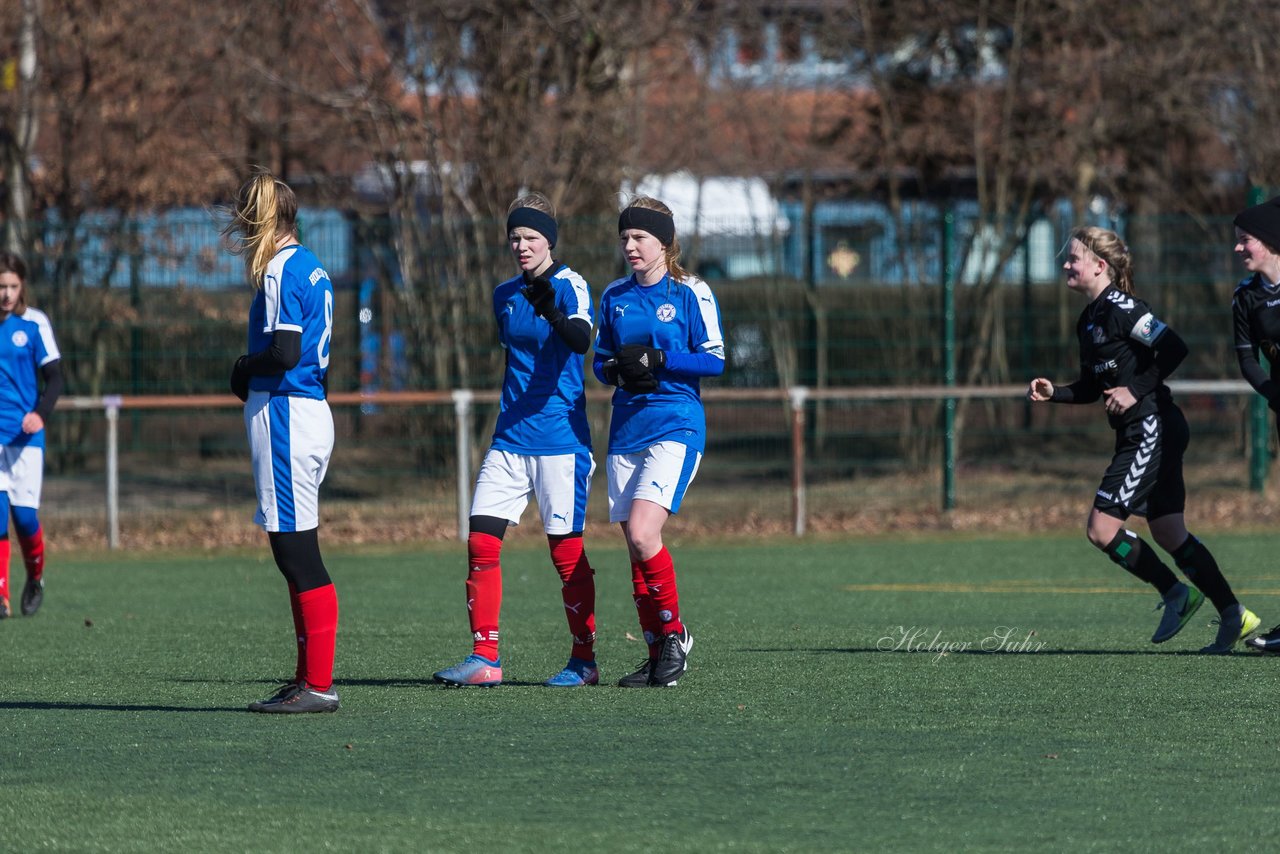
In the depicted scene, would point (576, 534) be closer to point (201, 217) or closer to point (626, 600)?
point (626, 600)

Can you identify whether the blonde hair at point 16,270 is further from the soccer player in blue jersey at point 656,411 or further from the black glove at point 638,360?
the black glove at point 638,360

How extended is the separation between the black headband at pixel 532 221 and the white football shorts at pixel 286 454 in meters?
1.13

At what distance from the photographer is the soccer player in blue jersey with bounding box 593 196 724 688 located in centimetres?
733

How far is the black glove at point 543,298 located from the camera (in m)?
7.21

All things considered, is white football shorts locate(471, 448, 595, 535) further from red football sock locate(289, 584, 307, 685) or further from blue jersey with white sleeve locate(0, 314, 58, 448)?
blue jersey with white sleeve locate(0, 314, 58, 448)

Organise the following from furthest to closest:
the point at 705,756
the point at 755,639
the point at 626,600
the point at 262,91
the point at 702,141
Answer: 1. the point at 702,141
2. the point at 262,91
3. the point at 626,600
4. the point at 755,639
5. the point at 705,756

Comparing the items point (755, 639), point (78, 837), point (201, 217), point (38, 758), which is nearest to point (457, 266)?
point (201, 217)

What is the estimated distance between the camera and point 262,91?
19.1m

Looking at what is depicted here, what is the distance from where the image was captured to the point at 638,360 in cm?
713

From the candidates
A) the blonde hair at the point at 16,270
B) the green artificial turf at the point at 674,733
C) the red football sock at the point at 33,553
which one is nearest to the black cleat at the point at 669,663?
the green artificial turf at the point at 674,733

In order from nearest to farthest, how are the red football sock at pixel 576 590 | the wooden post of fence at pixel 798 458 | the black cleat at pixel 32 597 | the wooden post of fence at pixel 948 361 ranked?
the red football sock at pixel 576 590 → the black cleat at pixel 32 597 → the wooden post of fence at pixel 798 458 → the wooden post of fence at pixel 948 361

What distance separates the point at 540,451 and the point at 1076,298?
10.9 m

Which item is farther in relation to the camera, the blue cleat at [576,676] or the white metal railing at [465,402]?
the white metal railing at [465,402]

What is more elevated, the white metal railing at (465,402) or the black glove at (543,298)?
the black glove at (543,298)
